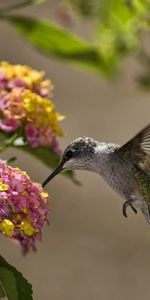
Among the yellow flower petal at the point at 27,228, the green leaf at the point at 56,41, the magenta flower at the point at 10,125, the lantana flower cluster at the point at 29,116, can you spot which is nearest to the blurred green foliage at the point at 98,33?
the green leaf at the point at 56,41

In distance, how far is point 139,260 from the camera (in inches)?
237

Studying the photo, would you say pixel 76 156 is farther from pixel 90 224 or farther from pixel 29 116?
pixel 90 224

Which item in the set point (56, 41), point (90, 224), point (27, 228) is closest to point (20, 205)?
point (27, 228)

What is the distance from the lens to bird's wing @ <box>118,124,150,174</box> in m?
2.20

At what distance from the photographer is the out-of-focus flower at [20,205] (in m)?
1.91

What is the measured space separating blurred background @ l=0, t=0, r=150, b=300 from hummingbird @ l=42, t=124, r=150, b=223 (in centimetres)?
209

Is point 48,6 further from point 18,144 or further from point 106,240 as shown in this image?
point 18,144

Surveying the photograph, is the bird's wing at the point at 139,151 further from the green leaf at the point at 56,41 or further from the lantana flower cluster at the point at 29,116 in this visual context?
the green leaf at the point at 56,41

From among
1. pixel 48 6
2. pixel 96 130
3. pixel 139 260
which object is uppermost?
pixel 48 6

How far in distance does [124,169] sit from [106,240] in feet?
13.2

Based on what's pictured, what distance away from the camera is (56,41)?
3018 millimetres

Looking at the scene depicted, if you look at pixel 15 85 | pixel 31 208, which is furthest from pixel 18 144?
pixel 31 208

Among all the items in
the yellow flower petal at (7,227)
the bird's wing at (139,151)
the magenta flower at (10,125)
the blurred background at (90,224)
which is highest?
the magenta flower at (10,125)

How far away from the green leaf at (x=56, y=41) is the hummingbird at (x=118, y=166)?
70 cm
